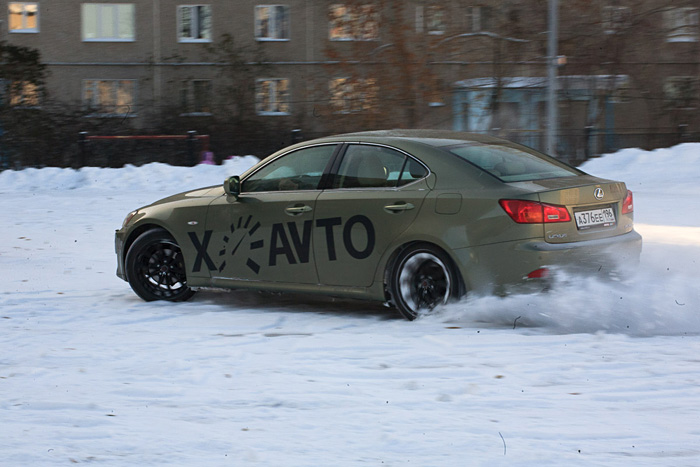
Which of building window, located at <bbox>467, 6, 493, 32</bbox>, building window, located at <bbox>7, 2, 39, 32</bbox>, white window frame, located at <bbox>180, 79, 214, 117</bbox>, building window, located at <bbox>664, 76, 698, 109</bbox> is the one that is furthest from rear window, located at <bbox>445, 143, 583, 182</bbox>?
building window, located at <bbox>7, 2, 39, 32</bbox>


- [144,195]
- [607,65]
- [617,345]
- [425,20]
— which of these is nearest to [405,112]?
[425,20]

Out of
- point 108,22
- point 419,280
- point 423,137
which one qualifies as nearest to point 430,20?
point 108,22

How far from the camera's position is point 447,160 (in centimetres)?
719

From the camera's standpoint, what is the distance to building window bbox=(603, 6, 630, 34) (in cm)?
2922

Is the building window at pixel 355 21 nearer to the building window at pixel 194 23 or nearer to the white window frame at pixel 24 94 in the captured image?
the white window frame at pixel 24 94

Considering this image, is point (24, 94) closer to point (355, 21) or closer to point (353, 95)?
point (353, 95)

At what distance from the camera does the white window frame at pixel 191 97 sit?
3264cm

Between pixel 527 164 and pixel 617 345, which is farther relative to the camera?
pixel 527 164

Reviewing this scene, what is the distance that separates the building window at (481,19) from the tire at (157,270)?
71.5ft

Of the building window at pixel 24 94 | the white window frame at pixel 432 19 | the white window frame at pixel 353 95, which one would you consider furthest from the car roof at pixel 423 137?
the building window at pixel 24 94

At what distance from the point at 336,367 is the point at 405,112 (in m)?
21.1

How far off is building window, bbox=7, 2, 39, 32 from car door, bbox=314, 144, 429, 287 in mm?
36527

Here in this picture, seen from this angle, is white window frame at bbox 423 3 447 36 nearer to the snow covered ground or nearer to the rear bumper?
the snow covered ground

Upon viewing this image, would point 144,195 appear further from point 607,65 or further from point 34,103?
point 607,65
